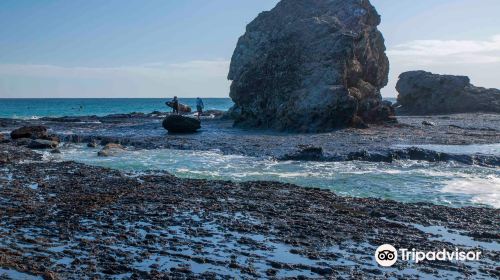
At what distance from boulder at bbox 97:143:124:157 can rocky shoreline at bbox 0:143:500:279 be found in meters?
9.46

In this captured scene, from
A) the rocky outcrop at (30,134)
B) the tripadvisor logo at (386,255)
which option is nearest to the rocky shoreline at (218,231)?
Answer: the tripadvisor logo at (386,255)

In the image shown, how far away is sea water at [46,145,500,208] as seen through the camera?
1741 centimetres

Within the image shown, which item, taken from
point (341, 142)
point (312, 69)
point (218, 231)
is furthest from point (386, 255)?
point (312, 69)

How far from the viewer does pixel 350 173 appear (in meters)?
21.4

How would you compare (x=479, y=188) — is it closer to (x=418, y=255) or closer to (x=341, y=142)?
(x=418, y=255)

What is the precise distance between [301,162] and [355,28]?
985 inches

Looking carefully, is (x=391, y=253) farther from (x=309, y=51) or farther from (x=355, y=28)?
(x=355, y=28)

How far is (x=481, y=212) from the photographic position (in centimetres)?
1436

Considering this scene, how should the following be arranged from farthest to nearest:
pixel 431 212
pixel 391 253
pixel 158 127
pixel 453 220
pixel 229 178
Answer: pixel 158 127, pixel 229 178, pixel 431 212, pixel 453 220, pixel 391 253

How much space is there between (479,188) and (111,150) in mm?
19399

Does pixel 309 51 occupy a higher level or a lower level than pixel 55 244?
higher

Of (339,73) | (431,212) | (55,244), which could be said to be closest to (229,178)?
(431,212)

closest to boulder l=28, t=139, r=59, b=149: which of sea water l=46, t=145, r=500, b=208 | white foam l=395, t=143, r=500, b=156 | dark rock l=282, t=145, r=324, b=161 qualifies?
sea water l=46, t=145, r=500, b=208

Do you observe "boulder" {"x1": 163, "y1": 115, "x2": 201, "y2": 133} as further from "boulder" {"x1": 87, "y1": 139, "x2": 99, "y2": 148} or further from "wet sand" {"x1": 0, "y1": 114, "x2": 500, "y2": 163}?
"boulder" {"x1": 87, "y1": 139, "x2": 99, "y2": 148}
